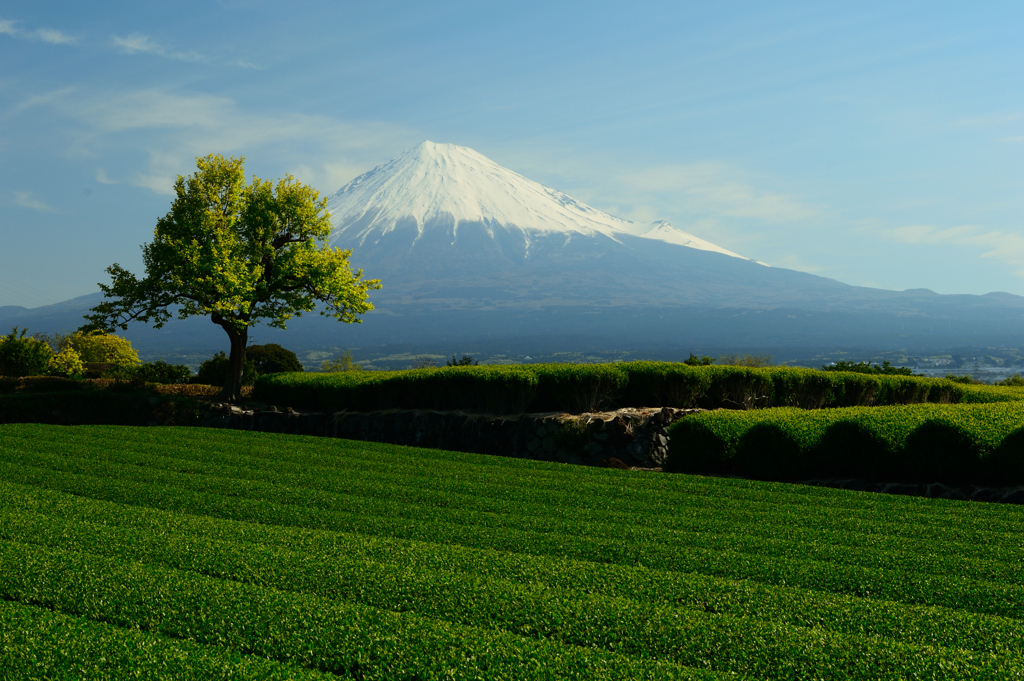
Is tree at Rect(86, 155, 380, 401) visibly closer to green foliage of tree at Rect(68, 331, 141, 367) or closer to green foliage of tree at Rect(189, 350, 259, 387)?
green foliage of tree at Rect(189, 350, 259, 387)

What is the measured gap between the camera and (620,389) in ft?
48.6

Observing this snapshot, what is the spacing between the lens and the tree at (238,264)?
19312 mm

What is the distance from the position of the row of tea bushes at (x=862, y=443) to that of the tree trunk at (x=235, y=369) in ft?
44.1

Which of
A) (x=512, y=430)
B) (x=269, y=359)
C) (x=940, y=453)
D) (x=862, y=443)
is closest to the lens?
(x=940, y=453)

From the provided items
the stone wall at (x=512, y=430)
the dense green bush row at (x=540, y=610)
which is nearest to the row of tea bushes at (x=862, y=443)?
the stone wall at (x=512, y=430)

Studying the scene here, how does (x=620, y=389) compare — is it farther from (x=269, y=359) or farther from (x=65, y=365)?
(x=65, y=365)

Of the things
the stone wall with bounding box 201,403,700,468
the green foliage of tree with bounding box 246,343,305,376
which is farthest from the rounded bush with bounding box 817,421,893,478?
the green foliage of tree with bounding box 246,343,305,376

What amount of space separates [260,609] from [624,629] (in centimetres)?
297

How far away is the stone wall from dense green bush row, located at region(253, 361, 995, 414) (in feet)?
1.94

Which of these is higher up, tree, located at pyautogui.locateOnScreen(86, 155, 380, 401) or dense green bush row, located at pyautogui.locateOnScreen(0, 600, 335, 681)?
tree, located at pyautogui.locateOnScreen(86, 155, 380, 401)

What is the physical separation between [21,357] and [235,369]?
38.3 feet

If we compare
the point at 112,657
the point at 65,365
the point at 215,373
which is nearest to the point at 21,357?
the point at 65,365

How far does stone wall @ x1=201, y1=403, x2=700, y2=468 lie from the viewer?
1291cm

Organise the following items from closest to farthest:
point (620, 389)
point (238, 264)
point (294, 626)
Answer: point (294, 626), point (620, 389), point (238, 264)
